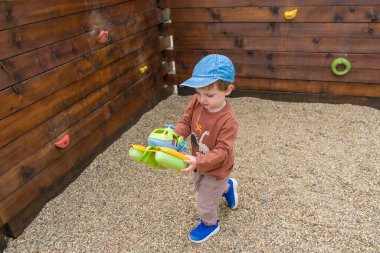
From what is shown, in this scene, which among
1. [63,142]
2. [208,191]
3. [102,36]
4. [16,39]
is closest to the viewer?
[208,191]

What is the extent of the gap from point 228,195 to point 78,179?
1.41m

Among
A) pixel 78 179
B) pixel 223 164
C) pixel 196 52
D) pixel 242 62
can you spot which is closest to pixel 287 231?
pixel 223 164

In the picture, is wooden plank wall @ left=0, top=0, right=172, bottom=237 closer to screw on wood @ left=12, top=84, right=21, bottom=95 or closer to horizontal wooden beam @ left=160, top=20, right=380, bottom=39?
screw on wood @ left=12, top=84, right=21, bottom=95

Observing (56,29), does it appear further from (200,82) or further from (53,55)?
(200,82)

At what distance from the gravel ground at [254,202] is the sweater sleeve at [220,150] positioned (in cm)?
76

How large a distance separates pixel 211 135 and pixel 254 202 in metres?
0.95

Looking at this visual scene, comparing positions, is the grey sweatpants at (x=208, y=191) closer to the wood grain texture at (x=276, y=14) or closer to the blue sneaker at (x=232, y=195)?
the blue sneaker at (x=232, y=195)

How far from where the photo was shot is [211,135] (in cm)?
184

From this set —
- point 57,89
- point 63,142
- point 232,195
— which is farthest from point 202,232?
point 57,89

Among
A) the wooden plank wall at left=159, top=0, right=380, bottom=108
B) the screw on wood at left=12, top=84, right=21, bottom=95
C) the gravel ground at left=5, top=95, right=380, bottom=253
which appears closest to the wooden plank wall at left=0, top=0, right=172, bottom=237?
the screw on wood at left=12, top=84, right=21, bottom=95

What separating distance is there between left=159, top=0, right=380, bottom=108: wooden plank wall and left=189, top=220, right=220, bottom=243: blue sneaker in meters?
2.46

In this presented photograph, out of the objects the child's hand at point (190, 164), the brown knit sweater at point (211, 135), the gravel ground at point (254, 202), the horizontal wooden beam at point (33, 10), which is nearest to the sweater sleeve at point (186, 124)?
the brown knit sweater at point (211, 135)

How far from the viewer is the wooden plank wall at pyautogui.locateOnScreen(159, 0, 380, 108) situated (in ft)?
11.8

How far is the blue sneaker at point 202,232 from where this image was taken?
7.23ft
